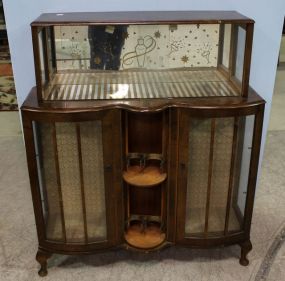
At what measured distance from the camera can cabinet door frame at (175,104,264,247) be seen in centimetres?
130

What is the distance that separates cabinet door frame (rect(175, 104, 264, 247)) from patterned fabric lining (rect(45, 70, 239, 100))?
0.35 feet

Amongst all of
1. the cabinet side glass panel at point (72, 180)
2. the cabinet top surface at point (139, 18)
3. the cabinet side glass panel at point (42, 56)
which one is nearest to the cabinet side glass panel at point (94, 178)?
the cabinet side glass panel at point (72, 180)

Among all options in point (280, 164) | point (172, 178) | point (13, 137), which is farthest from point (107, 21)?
point (13, 137)

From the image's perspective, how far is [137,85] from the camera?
1449 mm

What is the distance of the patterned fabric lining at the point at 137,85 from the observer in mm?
1392

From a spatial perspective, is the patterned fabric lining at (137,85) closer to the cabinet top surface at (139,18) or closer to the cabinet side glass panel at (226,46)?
the cabinet side glass panel at (226,46)

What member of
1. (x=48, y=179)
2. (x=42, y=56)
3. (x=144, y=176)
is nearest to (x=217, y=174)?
(x=144, y=176)

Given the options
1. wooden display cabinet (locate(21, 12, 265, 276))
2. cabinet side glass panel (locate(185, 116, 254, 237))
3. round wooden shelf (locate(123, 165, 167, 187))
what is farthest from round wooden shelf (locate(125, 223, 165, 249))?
round wooden shelf (locate(123, 165, 167, 187))

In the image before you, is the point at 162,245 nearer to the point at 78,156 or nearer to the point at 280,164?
the point at 78,156

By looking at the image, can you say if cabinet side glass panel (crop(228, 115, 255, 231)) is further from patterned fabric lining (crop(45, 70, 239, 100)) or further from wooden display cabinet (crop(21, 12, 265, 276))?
patterned fabric lining (crop(45, 70, 239, 100))

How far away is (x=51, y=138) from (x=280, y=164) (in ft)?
5.24

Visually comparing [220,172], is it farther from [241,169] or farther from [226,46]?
[226,46]

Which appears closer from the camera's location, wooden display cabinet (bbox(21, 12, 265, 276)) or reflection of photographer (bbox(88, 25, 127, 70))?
wooden display cabinet (bbox(21, 12, 265, 276))

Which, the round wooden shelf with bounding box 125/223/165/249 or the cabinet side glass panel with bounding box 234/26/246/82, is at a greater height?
the cabinet side glass panel with bounding box 234/26/246/82
